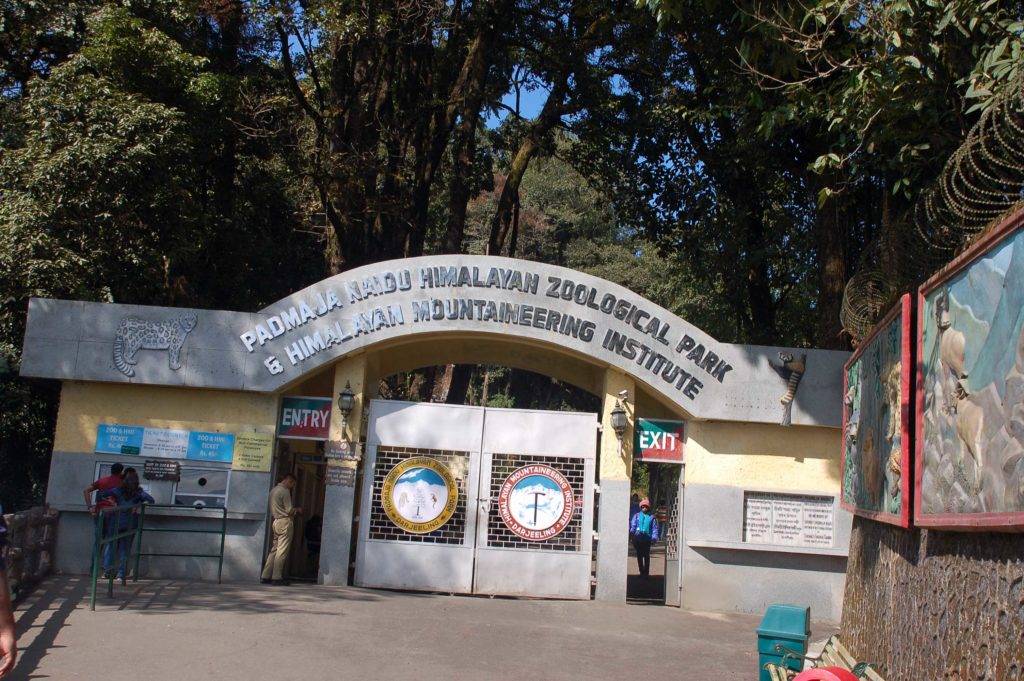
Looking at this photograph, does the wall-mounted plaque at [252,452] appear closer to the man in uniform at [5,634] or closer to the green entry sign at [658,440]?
the green entry sign at [658,440]

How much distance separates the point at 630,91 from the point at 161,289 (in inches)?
424

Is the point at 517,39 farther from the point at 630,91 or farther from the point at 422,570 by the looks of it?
the point at 422,570

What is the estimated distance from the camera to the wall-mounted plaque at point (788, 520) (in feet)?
45.1

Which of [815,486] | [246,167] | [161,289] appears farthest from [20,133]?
[815,486]

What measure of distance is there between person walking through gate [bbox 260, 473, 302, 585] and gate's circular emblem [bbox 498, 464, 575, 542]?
289 cm

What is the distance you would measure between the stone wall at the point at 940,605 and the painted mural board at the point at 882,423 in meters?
0.28

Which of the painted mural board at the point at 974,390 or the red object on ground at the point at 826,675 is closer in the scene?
the painted mural board at the point at 974,390

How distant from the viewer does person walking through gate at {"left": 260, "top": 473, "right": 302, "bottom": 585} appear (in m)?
13.8

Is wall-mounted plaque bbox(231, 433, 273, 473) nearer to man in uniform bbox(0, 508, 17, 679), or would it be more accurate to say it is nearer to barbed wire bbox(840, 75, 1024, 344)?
barbed wire bbox(840, 75, 1024, 344)

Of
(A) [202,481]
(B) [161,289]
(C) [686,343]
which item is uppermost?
(B) [161,289]

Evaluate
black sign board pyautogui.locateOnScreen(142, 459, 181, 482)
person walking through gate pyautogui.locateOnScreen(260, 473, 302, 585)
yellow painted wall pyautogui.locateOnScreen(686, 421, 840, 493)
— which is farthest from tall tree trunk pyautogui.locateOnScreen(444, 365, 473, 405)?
yellow painted wall pyautogui.locateOnScreen(686, 421, 840, 493)

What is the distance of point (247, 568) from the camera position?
13.8 metres

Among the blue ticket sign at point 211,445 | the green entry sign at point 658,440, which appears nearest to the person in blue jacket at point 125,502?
the blue ticket sign at point 211,445

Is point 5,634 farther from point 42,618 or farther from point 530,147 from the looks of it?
point 530,147
